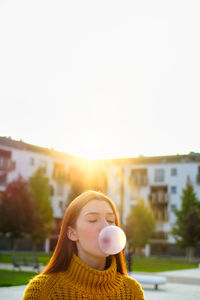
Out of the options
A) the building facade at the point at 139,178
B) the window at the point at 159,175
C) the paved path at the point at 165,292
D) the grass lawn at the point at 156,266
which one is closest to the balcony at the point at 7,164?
the building facade at the point at 139,178

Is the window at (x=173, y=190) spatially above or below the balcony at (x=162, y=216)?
above

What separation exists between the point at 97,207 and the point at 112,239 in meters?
0.39

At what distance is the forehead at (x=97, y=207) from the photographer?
2.76 metres

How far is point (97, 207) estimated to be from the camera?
277 centimetres

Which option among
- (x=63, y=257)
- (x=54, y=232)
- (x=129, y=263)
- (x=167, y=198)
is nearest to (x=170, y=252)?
(x=167, y=198)

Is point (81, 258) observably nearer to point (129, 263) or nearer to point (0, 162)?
point (129, 263)

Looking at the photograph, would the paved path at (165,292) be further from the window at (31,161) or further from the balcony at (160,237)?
the balcony at (160,237)

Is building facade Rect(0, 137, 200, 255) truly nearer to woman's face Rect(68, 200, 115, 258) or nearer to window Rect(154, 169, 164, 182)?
window Rect(154, 169, 164, 182)

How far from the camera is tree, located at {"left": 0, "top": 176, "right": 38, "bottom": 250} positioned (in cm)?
4022

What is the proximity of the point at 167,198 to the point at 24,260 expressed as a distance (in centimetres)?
4081

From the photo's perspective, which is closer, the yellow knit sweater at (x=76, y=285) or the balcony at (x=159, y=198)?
the yellow knit sweater at (x=76, y=285)

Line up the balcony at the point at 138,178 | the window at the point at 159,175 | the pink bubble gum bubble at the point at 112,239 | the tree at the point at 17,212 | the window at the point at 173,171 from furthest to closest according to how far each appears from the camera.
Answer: the balcony at the point at 138,178 → the window at the point at 159,175 → the window at the point at 173,171 → the tree at the point at 17,212 → the pink bubble gum bubble at the point at 112,239

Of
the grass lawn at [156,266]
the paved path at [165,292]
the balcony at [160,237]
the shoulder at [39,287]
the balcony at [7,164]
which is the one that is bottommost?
the paved path at [165,292]

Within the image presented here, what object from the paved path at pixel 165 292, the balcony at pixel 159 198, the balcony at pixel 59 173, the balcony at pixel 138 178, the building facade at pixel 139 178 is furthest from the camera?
the balcony at pixel 138 178
